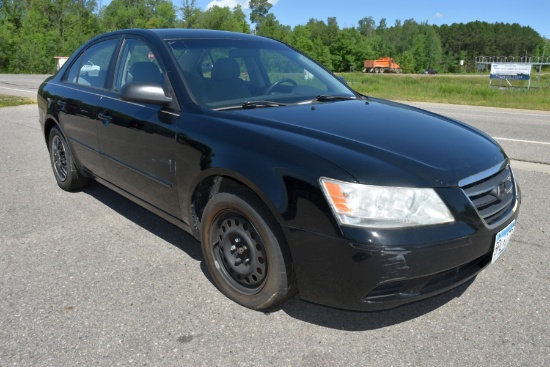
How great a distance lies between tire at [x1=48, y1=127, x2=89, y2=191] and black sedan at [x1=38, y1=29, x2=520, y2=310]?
2.77ft

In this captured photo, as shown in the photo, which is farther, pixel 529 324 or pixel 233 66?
pixel 233 66

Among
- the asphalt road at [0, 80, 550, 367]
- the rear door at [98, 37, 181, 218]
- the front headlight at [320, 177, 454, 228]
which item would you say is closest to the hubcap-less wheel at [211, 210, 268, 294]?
the asphalt road at [0, 80, 550, 367]

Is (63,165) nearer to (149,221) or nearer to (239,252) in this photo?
(149,221)

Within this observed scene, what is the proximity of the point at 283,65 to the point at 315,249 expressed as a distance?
2.00 metres

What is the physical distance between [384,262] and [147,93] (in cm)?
181

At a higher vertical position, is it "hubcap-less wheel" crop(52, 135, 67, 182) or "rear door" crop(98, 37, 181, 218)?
"rear door" crop(98, 37, 181, 218)

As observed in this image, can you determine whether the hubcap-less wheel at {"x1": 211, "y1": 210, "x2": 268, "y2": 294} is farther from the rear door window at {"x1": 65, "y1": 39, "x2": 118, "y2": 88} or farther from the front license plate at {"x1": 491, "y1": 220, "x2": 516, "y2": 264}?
the rear door window at {"x1": 65, "y1": 39, "x2": 118, "y2": 88}

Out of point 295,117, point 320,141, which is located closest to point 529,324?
point 320,141

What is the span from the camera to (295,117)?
9.54ft

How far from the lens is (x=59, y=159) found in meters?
5.07

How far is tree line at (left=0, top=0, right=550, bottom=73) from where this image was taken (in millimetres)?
51406

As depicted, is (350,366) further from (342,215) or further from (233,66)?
(233,66)

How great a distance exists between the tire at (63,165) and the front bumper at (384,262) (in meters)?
3.20

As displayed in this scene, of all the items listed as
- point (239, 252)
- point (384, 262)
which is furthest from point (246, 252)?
point (384, 262)
